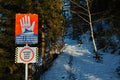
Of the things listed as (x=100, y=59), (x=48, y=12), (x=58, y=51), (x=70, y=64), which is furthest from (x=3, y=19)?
(x=58, y=51)

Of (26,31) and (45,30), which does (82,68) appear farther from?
(26,31)

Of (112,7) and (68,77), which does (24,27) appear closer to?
(68,77)

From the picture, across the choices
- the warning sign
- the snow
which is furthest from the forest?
the warning sign

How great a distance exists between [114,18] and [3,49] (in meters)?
17.3

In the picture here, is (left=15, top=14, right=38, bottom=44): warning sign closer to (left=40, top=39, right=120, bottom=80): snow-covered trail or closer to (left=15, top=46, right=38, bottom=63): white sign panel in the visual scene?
(left=15, top=46, right=38, bottom=63): white sign panel

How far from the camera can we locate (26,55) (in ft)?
49.2

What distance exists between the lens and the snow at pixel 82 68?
29.9m

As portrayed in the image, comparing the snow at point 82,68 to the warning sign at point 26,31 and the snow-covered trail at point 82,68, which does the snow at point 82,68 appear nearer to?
the snow-covered trail at point 82,68

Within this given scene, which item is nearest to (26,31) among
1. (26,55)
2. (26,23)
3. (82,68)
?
(26,23)

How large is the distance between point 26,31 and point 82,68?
18.3m

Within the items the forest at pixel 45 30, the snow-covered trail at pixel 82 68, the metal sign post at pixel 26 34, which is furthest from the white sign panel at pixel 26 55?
the snow-covered trail at pixel 82 68

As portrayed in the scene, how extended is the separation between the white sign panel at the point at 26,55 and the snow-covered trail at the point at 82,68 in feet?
Answer: 46.4

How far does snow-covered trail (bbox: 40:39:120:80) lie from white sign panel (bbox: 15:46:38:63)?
557 inches

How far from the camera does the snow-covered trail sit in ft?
98.1
